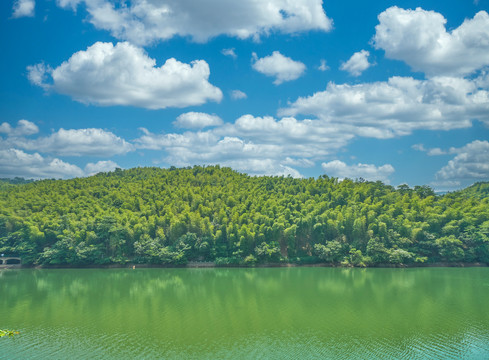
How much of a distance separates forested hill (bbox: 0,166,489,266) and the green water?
5.66 metres

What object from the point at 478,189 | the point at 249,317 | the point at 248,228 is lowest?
the point at 249,317

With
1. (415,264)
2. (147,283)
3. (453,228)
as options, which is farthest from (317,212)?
(147,283)

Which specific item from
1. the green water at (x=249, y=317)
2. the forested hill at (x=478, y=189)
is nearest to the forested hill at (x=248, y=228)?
the green water at (x=249, y=317)

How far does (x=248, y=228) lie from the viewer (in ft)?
135

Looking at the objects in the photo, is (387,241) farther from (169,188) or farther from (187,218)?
(169,188)

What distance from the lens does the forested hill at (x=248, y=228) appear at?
3934 centimetres

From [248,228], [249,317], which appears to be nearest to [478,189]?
[248,228]

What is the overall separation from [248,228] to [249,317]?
21188mm

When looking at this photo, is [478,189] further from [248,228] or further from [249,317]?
[249,317]

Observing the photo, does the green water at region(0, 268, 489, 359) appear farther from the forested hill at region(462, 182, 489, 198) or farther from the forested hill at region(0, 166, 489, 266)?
the forested hill at region(462, 182, 489, 198)

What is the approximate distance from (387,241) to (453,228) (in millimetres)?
7084

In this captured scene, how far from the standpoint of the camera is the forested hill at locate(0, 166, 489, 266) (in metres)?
39.3

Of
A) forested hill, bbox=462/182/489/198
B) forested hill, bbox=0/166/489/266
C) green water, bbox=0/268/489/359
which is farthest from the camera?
forested hill, bbox=462/182/489/198

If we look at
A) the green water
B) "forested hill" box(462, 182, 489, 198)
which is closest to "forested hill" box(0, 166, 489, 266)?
the green water
